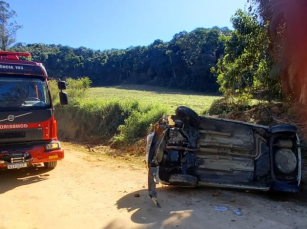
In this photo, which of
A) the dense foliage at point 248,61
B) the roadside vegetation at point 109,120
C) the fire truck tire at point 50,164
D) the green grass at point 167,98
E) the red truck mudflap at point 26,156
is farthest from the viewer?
the green grass at point 167,98

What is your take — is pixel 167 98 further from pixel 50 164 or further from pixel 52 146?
pixel 52 146

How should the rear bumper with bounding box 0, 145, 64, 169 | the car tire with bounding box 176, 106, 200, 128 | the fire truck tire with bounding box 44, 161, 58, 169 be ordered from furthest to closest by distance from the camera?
the fire truck tire with bounding box 44, 161, 58, 169 < the rear bumper with bounding box 0, 145, 64, 169 < the car tire with bounding box 176, 106, 200, 128

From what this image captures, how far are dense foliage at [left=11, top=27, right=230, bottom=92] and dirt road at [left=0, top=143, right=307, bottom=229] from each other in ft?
152

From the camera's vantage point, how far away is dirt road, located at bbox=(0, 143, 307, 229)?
445cm

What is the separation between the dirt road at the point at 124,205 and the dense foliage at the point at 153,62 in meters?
46.5

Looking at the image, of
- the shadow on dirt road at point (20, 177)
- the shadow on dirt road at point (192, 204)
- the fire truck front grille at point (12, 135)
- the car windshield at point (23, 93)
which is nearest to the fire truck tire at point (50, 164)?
the shadow on dirt road at point (20, 177)

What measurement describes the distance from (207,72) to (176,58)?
12.9 m

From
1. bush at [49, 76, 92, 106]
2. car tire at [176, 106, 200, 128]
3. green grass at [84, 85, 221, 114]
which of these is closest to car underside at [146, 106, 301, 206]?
car tire at [176, 106, 200, 128]

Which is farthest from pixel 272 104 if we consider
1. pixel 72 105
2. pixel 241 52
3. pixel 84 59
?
pixel 84 59

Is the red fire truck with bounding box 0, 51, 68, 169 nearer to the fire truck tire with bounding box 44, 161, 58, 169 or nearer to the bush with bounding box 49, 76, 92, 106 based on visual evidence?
the fire truck tire with bounding box 44, 161, 58, 169

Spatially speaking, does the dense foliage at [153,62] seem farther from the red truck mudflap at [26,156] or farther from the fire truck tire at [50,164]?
the red truck mudflap at [26,156]

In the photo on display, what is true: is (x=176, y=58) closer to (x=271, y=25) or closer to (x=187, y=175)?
(x=271, y=25)

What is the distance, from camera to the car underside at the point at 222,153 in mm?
5598

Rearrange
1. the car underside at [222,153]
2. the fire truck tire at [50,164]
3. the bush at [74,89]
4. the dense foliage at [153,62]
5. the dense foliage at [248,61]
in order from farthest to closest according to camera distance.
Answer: the dense foliage at [153,62] → the bush at [74,89] → the dense foliage at [248,61] → the fire truck tire at [50,164] → the car underside at [222,153]
